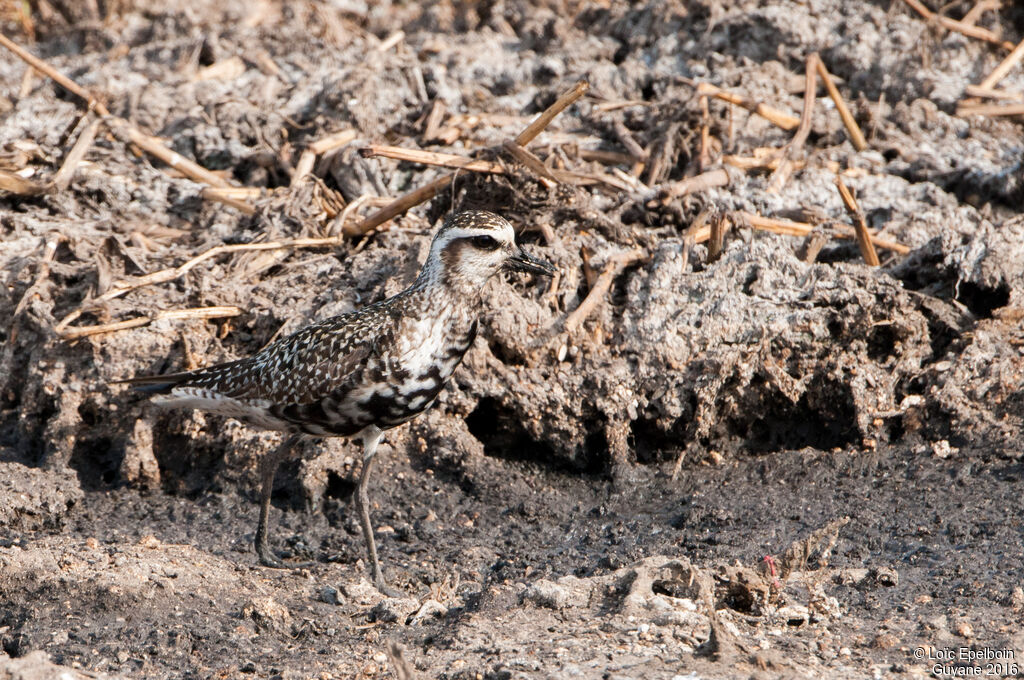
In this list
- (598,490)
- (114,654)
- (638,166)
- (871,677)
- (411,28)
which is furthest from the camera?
(411,28)

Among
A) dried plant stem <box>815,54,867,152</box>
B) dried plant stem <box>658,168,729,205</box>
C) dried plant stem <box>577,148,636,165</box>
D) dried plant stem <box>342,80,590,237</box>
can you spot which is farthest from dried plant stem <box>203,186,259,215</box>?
dried plant stem <box>815,54,867,152</box>

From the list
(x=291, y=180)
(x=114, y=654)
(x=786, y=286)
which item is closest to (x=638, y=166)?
(x=786, y=286)

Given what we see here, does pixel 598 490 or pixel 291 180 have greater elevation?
pixel 291 180

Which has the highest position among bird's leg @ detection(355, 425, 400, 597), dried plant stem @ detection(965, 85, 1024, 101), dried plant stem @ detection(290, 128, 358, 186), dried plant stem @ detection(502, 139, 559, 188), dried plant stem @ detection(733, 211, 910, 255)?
dried plant stem @ detection(965, 85, 1024, 101)

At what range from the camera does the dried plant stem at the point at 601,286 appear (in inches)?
221

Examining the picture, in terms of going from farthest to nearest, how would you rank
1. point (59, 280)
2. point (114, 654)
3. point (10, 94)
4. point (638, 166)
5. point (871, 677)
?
1. point (10, 94)
2. point (638, 166)
3. point (59, 280)
4. point (114, 654)
5. point (871, 677)

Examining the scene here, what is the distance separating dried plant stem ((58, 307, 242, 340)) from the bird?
2.12ft

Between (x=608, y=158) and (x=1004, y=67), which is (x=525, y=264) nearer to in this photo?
(x=608, y=158)

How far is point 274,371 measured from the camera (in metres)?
5.14

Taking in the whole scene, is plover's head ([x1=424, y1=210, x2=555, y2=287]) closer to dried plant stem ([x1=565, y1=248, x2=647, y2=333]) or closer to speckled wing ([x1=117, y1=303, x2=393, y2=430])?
speckled wing ([x1=117, y1=303, x2=393, y2=430])

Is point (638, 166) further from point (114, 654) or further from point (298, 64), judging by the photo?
point (114, 654)

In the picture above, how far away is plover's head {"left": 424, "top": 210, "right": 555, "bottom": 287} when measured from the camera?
502 cm

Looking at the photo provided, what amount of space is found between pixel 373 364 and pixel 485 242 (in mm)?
790

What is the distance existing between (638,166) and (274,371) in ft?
9.71
